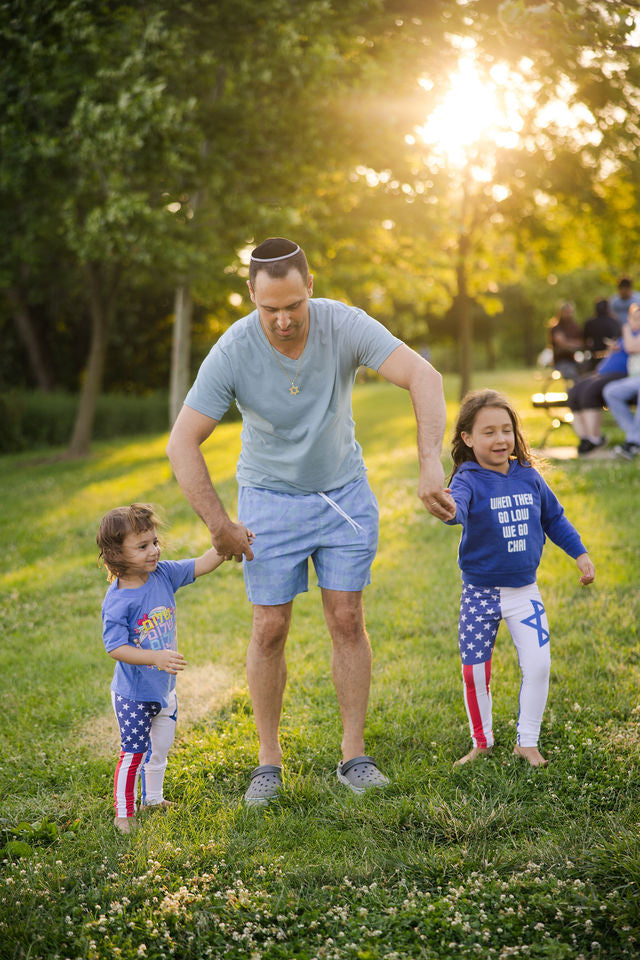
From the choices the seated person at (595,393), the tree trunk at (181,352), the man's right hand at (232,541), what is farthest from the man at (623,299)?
the man's right hand at (232,541)

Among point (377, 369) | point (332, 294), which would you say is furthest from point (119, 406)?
point (377, 369)

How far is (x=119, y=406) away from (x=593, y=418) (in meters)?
17.2

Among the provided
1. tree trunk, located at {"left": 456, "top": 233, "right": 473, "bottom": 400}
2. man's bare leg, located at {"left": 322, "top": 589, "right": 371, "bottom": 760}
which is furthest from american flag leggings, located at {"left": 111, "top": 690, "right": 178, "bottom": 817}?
tree trunk, located at {"left": 456, "top": 233, "right": 473, "bottom": 400}

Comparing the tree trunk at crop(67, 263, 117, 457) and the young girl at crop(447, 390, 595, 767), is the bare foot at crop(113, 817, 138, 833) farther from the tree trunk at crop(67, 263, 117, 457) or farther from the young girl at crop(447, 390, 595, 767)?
the tree trunk at crop(67, 263, 117, 457)

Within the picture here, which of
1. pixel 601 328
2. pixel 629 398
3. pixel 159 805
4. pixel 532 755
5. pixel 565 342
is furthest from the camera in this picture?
pixel 565 342

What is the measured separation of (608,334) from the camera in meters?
14.2

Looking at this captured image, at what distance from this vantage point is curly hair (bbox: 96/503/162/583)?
3.43m

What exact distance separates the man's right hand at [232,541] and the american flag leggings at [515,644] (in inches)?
42.3

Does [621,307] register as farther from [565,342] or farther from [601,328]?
[565,342]

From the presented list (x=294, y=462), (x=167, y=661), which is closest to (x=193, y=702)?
(x=167, y=661)

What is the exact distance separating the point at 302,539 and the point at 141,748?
1.11m

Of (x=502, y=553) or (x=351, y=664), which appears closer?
(x=502, y=553)

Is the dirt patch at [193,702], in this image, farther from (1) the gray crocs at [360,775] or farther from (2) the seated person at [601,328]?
(2) the seated person at [601,328]

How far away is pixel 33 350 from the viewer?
26.0 m
